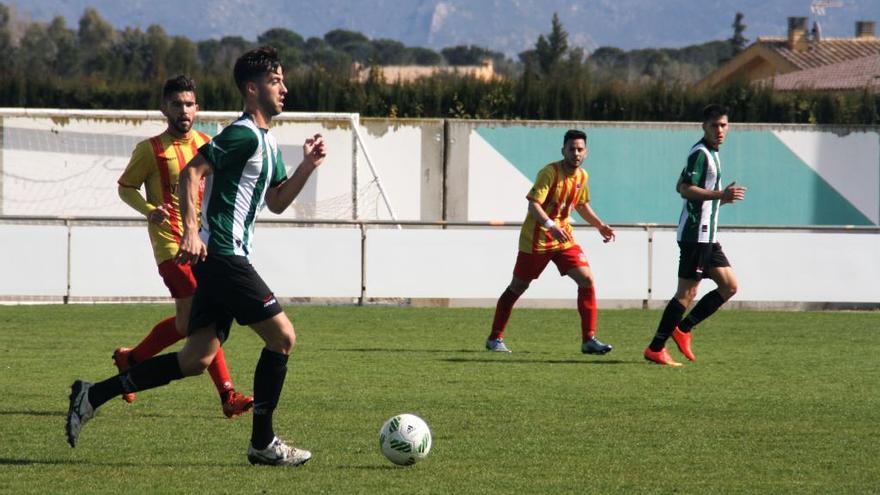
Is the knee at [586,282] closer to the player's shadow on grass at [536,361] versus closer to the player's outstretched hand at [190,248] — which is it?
the player's shadow on grass at [536,361]

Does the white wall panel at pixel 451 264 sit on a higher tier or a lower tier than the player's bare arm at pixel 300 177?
lower

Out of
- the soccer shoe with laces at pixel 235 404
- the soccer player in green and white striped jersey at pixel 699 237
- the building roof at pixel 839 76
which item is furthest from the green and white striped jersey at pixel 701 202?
the building roof at pixel 839 76

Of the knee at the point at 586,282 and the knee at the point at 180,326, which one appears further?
the knee at the point at 586,282

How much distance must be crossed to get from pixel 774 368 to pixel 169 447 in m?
5.78

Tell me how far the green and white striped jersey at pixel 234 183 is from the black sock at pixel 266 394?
54 cm

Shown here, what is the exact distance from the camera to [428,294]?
18656 millimetres

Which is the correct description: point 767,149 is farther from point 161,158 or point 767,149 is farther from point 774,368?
point 161,158

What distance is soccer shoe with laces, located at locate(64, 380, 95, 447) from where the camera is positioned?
7438mm

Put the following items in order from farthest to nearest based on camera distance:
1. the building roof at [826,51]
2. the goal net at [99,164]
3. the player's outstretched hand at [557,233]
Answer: the building roof at [826,51] < the goal net at [99,164] < the player's outstretched hand at [557,233]

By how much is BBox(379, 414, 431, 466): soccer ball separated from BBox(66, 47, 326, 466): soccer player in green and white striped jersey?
41cm

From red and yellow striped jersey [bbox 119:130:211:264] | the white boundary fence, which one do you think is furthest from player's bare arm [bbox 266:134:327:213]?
the white boundary fence

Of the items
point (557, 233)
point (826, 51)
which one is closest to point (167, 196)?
point (557, 233)

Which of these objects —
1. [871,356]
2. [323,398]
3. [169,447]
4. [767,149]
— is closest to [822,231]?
[767,149]

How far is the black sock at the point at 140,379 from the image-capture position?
7.51 meters
